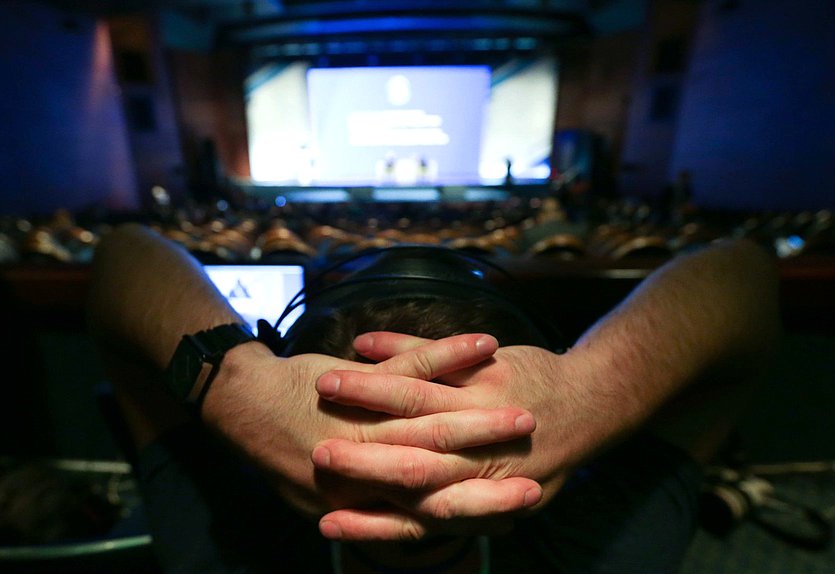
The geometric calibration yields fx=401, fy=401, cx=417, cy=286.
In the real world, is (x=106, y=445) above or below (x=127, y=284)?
below

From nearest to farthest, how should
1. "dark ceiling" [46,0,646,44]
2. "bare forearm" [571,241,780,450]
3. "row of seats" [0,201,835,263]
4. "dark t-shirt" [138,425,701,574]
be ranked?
"bare forearm" [571,241,780,450] → "dark t-shirt" [138,425,701,574] → "row of seats" [0,201,835,263] → "dark ceiling" [46,0,646,44]

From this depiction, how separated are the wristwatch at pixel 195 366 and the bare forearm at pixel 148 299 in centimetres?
5

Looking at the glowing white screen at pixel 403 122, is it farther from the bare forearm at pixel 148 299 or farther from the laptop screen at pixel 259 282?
the bare forearm at pixel 148 299

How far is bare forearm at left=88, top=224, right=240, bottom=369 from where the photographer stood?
19.5 inches

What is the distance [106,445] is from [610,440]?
182 centimetres

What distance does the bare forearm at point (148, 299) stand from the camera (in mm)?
494

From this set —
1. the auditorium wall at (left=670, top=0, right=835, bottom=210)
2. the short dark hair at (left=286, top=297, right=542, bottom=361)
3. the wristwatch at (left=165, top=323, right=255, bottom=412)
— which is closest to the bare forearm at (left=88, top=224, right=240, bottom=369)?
the wristwatch at (left=165, top=323, right=255, bottom=412)

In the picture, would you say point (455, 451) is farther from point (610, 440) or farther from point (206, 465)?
point (206, 465)

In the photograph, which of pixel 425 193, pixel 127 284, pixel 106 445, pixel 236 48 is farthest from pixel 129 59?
pixel 127 284

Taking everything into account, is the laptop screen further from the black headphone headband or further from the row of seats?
the black headphone headband

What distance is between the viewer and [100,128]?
845 cm

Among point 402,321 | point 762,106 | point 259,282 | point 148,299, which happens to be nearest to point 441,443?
point 402,321

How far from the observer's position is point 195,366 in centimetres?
42

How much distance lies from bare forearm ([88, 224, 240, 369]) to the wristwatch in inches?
2.1
